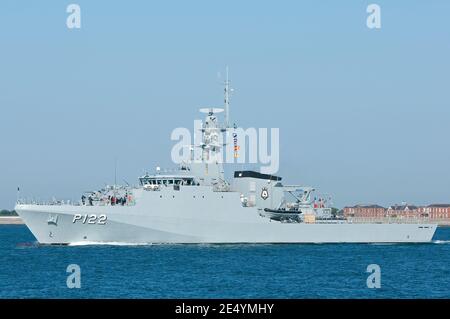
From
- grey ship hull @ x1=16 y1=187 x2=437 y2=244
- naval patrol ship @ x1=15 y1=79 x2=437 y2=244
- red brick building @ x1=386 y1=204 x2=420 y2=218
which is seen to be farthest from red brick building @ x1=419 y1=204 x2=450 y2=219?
grey ship hull @ x1=16 y1=187 x2=437 y2=244

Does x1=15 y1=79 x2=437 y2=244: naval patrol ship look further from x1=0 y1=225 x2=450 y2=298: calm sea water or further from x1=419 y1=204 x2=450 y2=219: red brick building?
x1=419 y1=204 x2=450 y2=219: red brick building

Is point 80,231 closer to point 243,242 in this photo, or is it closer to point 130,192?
point 130,192

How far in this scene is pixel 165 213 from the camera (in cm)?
4378

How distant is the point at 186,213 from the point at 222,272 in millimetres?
12207

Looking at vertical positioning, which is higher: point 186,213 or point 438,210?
point 186,213

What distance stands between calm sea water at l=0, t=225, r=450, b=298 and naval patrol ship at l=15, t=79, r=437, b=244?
89cm

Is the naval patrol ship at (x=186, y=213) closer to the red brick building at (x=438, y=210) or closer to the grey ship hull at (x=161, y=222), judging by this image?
the grey ship hull at (x=161, y=222)

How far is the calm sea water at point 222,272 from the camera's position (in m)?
26.6

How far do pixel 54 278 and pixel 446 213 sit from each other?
437ft

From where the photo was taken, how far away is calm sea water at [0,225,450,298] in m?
26.6

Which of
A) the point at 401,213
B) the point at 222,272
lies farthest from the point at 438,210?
the point at 222,272

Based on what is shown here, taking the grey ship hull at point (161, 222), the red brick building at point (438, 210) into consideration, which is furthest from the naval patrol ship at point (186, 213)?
the red brick building at point (438, 210)

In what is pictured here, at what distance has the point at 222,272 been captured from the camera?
32.4m

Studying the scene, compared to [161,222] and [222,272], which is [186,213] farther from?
[222,272]
